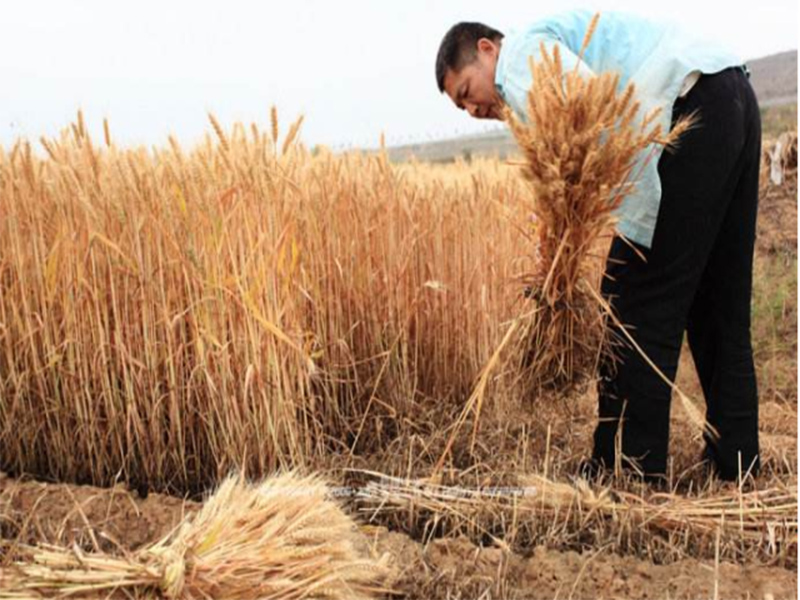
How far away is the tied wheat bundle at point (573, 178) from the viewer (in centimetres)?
211

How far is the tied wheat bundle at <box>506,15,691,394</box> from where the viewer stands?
211 centimetres

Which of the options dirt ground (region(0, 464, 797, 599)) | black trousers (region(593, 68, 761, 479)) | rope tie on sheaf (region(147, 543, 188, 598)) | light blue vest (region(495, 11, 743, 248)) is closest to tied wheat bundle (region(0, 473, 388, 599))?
rope tie on sheaf (region(147, 543, 188, 598))

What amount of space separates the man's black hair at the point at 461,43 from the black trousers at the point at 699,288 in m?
0.61

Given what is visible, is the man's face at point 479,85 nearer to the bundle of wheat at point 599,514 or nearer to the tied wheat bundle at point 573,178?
the tied wheat bundle at point 573,178

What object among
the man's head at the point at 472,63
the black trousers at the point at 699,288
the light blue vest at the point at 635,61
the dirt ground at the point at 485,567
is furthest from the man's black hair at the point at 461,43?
the dirt ground at the point at 485,567

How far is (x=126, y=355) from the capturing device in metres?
2.66

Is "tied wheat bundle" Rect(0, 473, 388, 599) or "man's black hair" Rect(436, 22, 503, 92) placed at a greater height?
"man's black hair" Rect(436, 22, 503, 92)

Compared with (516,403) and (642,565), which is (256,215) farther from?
(642,565)

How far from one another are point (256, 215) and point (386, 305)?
756 millimetres

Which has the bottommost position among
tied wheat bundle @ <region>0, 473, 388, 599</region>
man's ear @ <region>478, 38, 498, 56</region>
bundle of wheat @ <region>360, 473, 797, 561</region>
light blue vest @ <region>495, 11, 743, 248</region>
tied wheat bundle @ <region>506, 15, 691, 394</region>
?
bundle of wheat @ <region>360, 473, 797, 561</region>

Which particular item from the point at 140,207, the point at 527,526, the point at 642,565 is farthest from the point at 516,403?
the point at 140,207

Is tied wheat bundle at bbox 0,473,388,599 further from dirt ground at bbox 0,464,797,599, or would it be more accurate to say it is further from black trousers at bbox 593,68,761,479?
black trousers at bbox 593,68,761,479

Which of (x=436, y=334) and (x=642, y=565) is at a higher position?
(x=436, y=334)

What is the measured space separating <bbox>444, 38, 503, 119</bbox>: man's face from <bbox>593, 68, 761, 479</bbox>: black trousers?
0.55m
